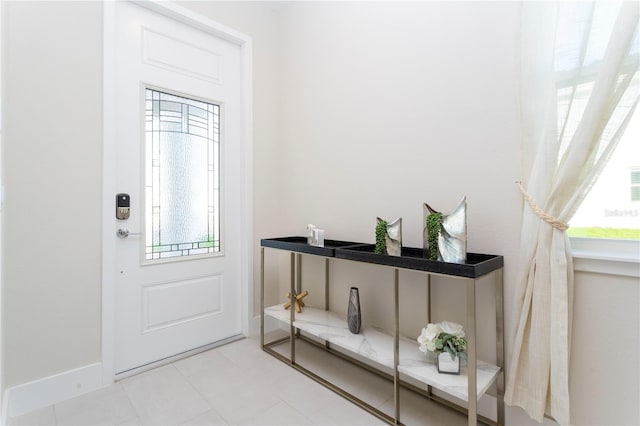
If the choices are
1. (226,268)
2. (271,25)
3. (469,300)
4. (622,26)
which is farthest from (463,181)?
(271,25)

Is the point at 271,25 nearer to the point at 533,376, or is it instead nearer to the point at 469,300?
the point at 469,300

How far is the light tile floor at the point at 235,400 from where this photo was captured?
156cm

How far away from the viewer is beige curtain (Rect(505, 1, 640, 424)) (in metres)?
1.14

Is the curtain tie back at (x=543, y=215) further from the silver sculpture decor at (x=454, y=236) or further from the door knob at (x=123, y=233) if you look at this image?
the door knob at (x=123, y=233)

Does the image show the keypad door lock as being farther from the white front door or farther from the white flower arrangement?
the white flower arrangement

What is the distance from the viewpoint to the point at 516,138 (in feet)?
4.71

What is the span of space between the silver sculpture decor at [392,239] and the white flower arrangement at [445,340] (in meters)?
0.42

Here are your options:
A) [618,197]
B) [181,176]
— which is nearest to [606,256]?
[618,197]

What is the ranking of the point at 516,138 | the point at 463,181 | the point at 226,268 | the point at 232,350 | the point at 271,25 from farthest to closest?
1. the point at 271,25
2. the point at 226,268
3. the point at 232,350
4. the point at 463,181
5. the point at 516,138

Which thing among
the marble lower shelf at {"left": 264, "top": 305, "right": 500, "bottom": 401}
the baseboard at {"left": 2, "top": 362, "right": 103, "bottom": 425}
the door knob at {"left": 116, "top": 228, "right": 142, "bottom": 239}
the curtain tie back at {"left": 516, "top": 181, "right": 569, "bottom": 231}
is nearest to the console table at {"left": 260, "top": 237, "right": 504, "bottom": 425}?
the marble lower shelf at {"left": 264, "top": 305, "right": 500, "bottom": 401}

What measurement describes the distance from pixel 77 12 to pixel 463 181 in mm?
2399

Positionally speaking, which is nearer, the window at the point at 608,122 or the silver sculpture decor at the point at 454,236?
the window at the point at 608,122

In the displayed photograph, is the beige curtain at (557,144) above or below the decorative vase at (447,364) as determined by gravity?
above

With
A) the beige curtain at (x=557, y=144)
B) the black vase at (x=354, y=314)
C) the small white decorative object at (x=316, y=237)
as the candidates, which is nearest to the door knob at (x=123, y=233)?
the small white decorative object at (x=316, y=237)
